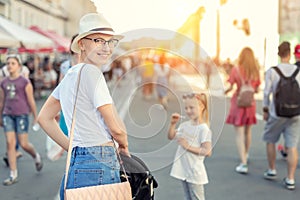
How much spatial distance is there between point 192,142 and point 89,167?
3.89ft

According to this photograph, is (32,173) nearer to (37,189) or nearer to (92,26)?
(37,189)

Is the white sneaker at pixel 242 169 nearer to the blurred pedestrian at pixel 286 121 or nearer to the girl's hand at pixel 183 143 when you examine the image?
the blurred pedestrian at pixel 286 121

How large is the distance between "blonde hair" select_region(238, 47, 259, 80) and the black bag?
3468 mm

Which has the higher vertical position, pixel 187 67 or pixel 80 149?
pixel 187 67

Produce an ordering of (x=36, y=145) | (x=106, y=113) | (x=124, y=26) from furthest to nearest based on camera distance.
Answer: (x=36, y=145) → (x=124, y=26) → (x=106, y=113)

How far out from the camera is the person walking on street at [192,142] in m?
3.05

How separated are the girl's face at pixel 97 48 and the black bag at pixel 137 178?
19.3 inches

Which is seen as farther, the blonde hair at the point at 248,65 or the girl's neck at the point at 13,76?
the blonde hair at the point at 248,65

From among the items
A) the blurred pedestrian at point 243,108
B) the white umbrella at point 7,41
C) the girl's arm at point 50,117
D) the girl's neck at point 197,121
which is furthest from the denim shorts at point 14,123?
the white umbrella at point 7,41

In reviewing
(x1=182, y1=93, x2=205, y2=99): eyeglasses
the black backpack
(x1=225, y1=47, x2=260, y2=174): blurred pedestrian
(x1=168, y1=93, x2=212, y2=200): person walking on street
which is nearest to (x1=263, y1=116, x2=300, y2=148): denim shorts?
the black backpack

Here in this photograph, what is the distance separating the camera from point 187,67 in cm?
250

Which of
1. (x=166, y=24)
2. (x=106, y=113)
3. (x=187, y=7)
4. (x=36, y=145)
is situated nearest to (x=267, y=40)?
(x=187, y=7)

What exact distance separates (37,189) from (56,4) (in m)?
1.97

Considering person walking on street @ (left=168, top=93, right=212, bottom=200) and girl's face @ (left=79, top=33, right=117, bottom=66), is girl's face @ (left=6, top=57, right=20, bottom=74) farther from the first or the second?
girl's face @ (left=79, top=33, right=117, bottom=66)
